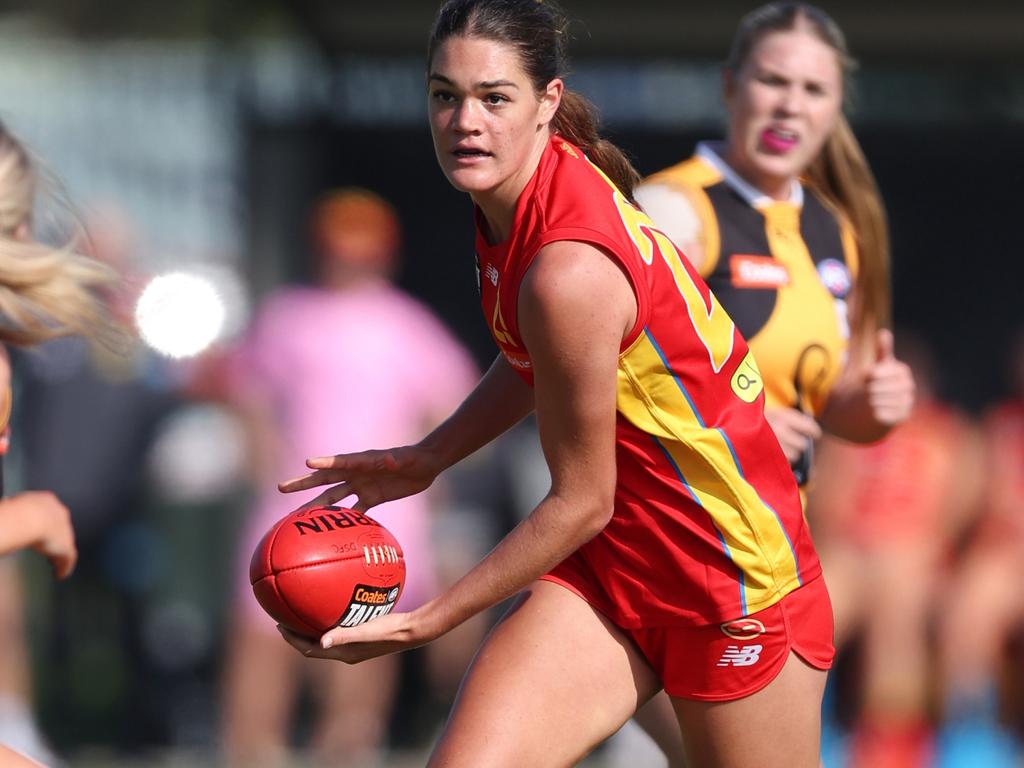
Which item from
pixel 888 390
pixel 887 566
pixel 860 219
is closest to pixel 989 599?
pixel 887 566

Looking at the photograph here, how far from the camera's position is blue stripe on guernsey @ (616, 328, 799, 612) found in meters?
3.47

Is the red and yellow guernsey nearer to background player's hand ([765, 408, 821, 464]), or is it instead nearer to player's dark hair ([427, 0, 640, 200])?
player's dark hair ([427, 0, 640, 200])

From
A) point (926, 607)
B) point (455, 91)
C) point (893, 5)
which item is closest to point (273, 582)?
point (455, 91)

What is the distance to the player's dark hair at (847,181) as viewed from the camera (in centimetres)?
470

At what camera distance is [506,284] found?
342 cm

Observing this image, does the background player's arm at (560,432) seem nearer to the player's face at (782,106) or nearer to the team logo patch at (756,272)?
the team logo patch at (756,272)

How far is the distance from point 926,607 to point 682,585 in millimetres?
4766

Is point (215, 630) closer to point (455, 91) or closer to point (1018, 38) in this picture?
point (1018, 38)

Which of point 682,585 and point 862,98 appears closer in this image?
point 682,585

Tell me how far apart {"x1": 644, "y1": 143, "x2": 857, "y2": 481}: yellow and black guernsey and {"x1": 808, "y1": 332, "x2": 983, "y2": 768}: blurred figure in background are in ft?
10.1

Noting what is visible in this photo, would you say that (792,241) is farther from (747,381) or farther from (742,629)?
(742,629)

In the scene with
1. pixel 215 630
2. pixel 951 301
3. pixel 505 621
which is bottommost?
pixel 215 630

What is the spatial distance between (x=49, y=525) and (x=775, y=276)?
1922 mm

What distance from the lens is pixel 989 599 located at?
795 centimetres
